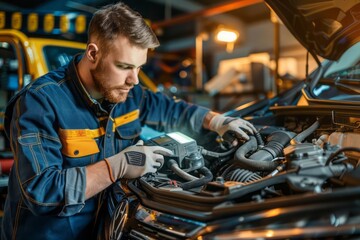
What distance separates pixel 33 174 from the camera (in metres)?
1.21

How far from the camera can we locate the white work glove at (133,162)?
1.26 m

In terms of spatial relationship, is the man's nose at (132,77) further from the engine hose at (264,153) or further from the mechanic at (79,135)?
the engine hose at (264,153)

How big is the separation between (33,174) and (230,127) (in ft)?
2.91

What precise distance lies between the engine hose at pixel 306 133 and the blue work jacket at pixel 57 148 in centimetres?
82

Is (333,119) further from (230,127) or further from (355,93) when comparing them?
(230,127)

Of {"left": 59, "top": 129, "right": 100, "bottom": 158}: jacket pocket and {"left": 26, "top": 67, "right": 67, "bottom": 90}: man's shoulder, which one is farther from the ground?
{"left": 26, "top": 67, "right": 67, "bottom": 90}: man's shoulder

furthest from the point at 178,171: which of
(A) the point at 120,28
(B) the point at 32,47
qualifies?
(B) the point at 32,47

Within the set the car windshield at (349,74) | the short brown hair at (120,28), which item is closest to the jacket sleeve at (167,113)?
the short brown hair at (120,28)

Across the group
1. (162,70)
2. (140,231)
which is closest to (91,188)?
(140,231)

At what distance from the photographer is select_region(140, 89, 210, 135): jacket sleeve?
194 centimetres

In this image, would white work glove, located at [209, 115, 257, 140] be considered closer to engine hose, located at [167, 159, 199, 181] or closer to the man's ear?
engine hose, located at [167, 159, 199, 181]

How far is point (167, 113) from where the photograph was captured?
2.00 meters

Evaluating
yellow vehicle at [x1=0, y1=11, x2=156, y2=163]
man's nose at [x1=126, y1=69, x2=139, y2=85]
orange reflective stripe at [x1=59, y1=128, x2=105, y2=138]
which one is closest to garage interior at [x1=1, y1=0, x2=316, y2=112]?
yellow vehicle at [x1=0, y1=11, x2=156, y2=163]

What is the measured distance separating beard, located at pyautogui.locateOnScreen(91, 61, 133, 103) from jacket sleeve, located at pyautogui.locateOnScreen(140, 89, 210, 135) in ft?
1.30
